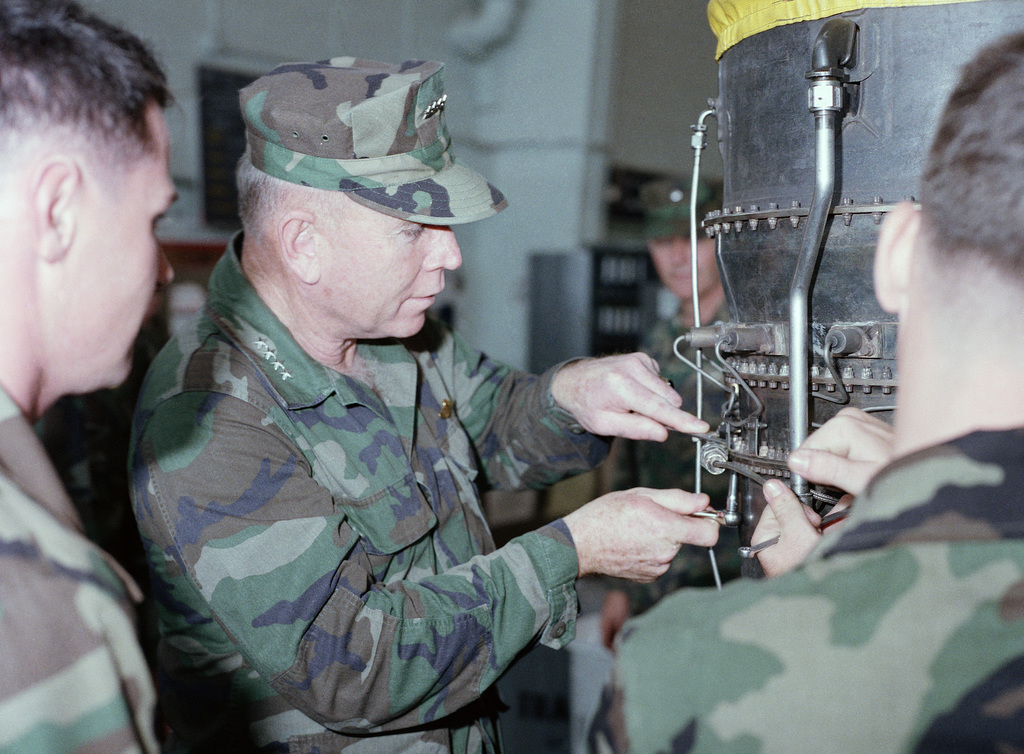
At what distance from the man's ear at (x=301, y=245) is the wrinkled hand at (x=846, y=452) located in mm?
806

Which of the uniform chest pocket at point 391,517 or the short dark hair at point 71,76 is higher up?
the short dark hair at point 71,76

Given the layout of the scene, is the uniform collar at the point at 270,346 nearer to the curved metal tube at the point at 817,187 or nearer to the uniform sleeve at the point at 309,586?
the uniform sleeve at the point at 309,586

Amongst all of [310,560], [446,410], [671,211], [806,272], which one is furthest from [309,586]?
[671,211]

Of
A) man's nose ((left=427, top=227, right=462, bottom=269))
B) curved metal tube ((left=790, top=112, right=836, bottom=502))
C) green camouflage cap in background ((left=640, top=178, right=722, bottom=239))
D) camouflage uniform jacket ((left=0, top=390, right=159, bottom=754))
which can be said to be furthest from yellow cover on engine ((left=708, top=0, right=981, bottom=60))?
green camouflage cap in background ((left=640, top=178, right=722, bottom=239))

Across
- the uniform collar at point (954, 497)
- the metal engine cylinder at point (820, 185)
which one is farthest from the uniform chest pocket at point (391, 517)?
the uniform collar at point (954, 497)

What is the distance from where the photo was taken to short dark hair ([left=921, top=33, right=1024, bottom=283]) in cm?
66

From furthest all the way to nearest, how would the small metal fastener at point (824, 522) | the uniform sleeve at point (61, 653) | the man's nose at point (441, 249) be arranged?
the man's nose at point (441, 249) < the small metal fastener at point (824, 522) < the uniform sleeve at point (61, 653)

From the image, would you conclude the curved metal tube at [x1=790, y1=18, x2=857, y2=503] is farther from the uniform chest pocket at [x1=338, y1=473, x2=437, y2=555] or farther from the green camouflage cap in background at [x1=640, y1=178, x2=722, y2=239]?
the green camouflage cap in background at [x1=640, y1=178, x2=722, y2=239]

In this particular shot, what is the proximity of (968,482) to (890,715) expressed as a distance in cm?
19

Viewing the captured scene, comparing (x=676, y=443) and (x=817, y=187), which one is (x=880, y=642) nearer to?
(x=817, y=187)

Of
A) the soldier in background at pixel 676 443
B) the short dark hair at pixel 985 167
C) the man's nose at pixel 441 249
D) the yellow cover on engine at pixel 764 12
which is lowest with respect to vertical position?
the soldier in background at pixel 676 443

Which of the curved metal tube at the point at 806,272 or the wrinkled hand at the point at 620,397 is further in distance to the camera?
the wrinkled hand at the point at 620,397

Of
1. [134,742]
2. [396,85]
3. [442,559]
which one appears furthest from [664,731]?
[396,85]

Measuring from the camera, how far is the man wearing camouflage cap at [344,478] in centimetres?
115
